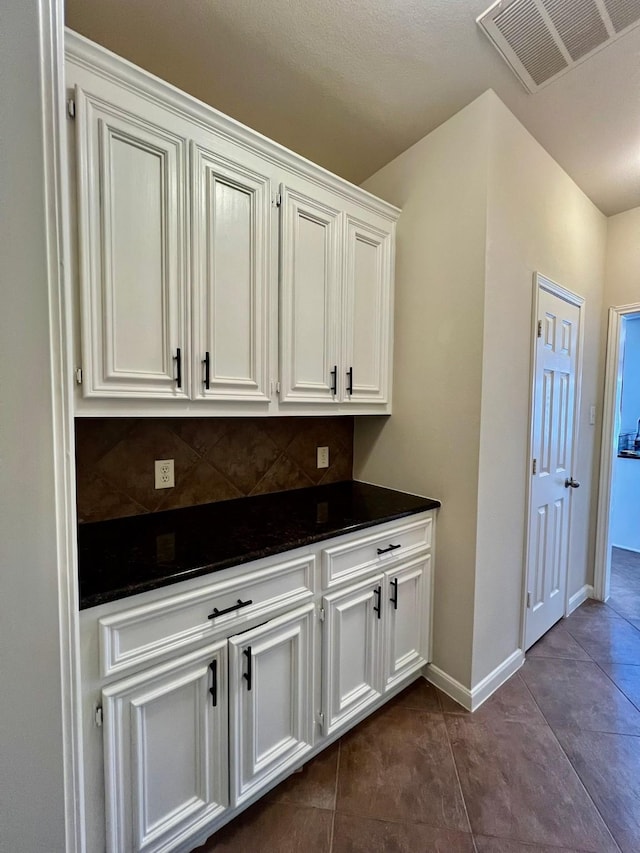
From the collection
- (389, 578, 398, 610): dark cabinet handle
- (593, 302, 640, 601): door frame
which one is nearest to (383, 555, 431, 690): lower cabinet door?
(389, 578, 398, 610): dark cabinet handle

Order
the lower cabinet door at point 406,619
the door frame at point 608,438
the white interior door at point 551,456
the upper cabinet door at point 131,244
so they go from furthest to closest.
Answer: the door frame at point 608,438
the white interior door at point 551,456
the lower cabinet door at point 406,619
the upper cabinet door at point 131,244

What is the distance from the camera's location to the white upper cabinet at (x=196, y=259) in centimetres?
111

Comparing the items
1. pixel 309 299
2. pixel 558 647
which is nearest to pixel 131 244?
Answer: pixel 309 299

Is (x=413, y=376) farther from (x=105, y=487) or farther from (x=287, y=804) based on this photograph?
(x=287, y=804)

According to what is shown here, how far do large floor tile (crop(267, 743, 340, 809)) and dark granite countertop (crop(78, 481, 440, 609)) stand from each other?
0.92 m

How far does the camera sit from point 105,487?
1.47m

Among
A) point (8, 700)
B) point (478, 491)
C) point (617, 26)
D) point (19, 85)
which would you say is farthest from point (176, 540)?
point (617, 26)

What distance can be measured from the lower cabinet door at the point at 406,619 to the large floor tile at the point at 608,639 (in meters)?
1.15

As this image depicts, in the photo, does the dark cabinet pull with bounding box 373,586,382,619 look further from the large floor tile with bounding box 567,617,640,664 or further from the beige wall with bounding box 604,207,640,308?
the beige wall with bounding box 604,207,640,308

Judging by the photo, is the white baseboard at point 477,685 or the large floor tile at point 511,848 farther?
the white baseboard at point 477,685

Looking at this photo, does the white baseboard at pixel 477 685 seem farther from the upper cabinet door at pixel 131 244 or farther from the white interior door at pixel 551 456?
the upper cabinet door at pixel 131 244

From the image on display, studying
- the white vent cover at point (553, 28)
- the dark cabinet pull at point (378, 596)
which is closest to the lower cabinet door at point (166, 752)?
the dark cabinet pull at point (378, 596)

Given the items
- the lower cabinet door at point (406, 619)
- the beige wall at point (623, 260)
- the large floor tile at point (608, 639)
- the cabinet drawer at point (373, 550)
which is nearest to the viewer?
the cabinet drawer at point (373, 550)

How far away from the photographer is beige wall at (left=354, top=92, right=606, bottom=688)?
166cm
